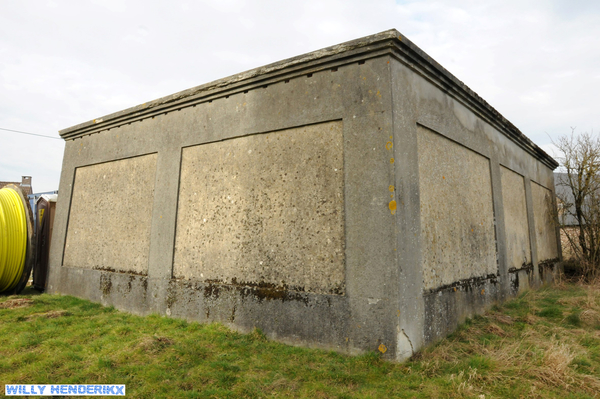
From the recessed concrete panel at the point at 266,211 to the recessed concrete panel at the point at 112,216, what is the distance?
0.94 m

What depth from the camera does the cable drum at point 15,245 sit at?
24.3ft

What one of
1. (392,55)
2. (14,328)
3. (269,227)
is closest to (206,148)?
(269,227)

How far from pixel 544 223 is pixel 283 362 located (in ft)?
29.7

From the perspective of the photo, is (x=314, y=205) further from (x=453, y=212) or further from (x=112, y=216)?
(x=112, y=216)

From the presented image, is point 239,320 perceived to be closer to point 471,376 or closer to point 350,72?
point 471,376

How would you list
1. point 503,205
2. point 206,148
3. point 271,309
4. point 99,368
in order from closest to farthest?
point 99,368
point 271,309
point 206,148
point 503,205

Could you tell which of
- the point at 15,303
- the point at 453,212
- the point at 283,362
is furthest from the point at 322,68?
the point at 15,303

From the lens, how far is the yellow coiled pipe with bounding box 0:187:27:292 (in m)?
7.41

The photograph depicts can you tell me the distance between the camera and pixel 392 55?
430 cm

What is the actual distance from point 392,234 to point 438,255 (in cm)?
122

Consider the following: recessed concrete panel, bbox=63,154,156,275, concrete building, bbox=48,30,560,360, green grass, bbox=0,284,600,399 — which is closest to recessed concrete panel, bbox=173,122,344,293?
concrete building, bbox=48,30,560,360

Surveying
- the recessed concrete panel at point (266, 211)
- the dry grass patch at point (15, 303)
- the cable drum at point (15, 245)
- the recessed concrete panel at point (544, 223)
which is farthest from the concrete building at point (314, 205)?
the recessed concrete panel at point (544, 223)

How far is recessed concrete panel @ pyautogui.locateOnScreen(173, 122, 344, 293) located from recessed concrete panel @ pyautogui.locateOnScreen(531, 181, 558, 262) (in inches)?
278

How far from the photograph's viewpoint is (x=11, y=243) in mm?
7496
